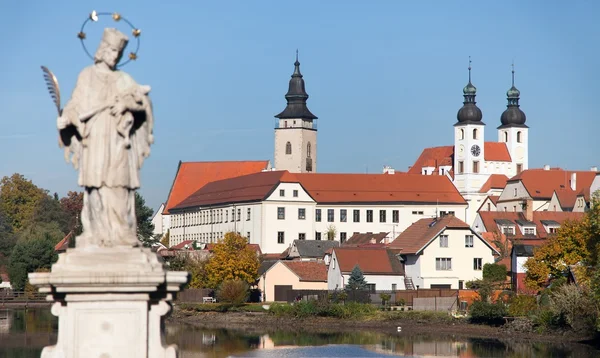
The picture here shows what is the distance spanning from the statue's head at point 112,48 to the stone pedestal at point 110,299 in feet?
4.69

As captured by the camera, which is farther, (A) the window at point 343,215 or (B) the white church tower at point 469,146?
(B) the white church tower at point 469,146

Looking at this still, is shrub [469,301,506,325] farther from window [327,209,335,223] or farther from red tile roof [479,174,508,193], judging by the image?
red tile roof [479,174,508,193]

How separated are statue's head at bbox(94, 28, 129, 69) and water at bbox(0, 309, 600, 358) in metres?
36.4

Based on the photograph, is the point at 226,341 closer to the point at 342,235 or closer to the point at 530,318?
the point at 530,318

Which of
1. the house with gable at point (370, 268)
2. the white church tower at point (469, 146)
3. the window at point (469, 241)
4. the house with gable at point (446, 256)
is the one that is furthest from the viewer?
the white church tower at point (469, 146)

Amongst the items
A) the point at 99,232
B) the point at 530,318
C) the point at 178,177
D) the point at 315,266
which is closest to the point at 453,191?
the point at 178,177

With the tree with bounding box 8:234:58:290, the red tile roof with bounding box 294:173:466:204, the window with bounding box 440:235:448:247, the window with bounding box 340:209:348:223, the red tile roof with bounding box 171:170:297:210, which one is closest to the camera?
the window with bounding box 440:235:448:247

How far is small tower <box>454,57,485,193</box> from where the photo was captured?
167750 millimetres

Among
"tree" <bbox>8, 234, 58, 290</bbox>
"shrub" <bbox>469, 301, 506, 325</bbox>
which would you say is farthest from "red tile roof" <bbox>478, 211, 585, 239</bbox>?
"shrub" <bbox>469, 301, 506, 325</bbox>

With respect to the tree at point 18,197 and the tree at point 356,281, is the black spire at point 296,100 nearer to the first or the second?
the tree at point 18,197

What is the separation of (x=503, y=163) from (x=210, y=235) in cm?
5361

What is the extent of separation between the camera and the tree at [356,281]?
2950 inches

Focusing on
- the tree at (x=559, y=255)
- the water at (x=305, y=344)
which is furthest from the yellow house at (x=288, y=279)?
the tree at (x=559, y=255)

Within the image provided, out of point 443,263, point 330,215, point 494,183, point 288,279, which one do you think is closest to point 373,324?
point 443,263
